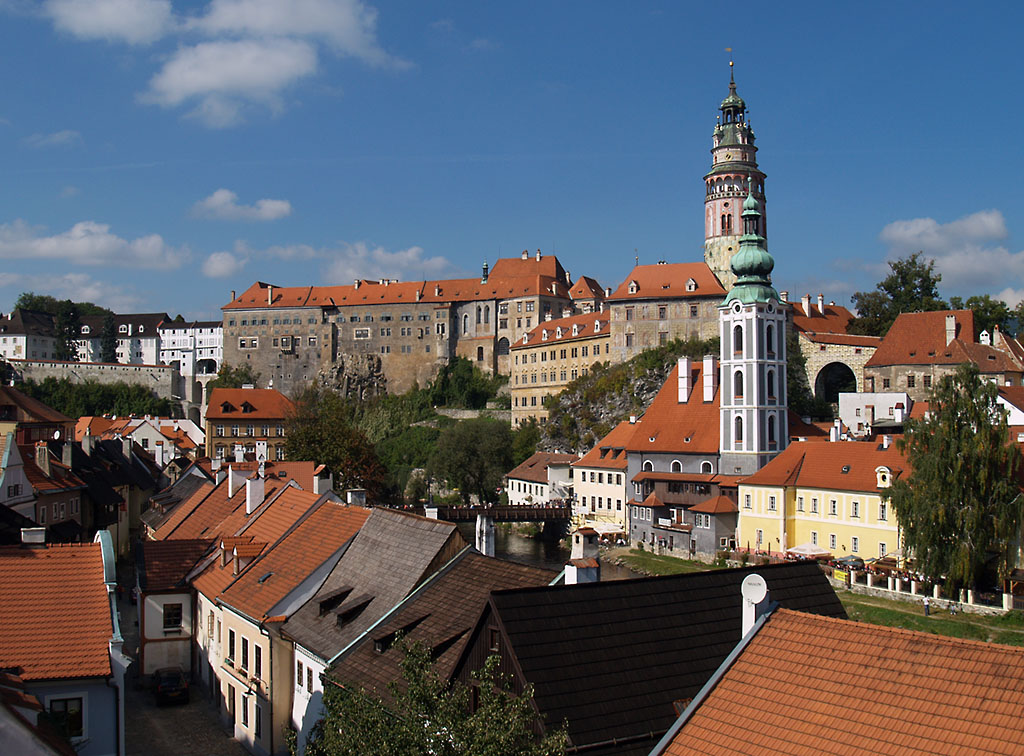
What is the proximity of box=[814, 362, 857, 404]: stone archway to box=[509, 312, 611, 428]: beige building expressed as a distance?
1818 cm

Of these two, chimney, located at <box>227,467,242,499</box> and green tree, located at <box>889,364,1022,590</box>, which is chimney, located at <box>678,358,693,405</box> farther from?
chimney, located at <box>227,467,242,499</box>

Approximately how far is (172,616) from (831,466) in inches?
1208

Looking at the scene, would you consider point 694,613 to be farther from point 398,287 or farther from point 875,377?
point 398,287

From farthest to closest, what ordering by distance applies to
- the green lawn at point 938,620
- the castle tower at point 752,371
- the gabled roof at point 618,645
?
1. the castle tower at point 752,371
2. the green lawn at point 938,620
3. the gabled roof at point 618,645

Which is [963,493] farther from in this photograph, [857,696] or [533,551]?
[857,696]

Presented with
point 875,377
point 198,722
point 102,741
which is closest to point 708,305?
point 875,377

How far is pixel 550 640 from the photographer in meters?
11.8

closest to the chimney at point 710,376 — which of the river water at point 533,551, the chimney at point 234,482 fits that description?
the river water at point 533,551

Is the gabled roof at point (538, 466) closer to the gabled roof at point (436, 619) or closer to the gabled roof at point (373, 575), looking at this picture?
the gabled roof at point (373, 575)

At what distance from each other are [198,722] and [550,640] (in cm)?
1185

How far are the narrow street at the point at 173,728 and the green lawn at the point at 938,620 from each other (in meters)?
19.5

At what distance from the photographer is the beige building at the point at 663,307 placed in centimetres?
7950

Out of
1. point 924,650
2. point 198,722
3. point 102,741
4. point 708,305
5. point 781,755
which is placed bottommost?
point 198,722

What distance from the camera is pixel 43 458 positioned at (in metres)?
33.6
